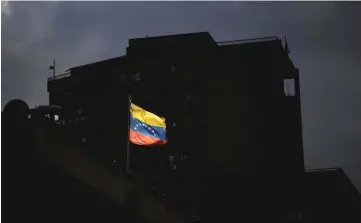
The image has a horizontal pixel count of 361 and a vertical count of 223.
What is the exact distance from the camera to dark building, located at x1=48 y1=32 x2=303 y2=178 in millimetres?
58562

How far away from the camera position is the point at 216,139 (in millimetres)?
58375

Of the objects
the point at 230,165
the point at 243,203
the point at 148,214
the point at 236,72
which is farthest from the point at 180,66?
the point at 148,214

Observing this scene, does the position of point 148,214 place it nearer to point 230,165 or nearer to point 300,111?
point 230,165

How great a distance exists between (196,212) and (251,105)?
1679 cm

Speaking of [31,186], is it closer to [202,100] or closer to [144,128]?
[144,128]

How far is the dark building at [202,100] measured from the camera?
58562 millimetres

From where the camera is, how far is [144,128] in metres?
20.7

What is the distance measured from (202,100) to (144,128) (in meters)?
37.5

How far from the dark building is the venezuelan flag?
35478mm

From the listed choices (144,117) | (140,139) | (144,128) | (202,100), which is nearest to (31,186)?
(140,139)

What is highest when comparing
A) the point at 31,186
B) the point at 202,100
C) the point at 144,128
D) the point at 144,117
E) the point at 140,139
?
the point at 202,100

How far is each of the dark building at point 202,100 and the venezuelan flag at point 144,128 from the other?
35478 millimetres

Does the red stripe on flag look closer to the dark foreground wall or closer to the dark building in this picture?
the dark foreground wall

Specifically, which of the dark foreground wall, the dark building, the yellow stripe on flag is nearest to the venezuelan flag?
the yellow stripe on flag
